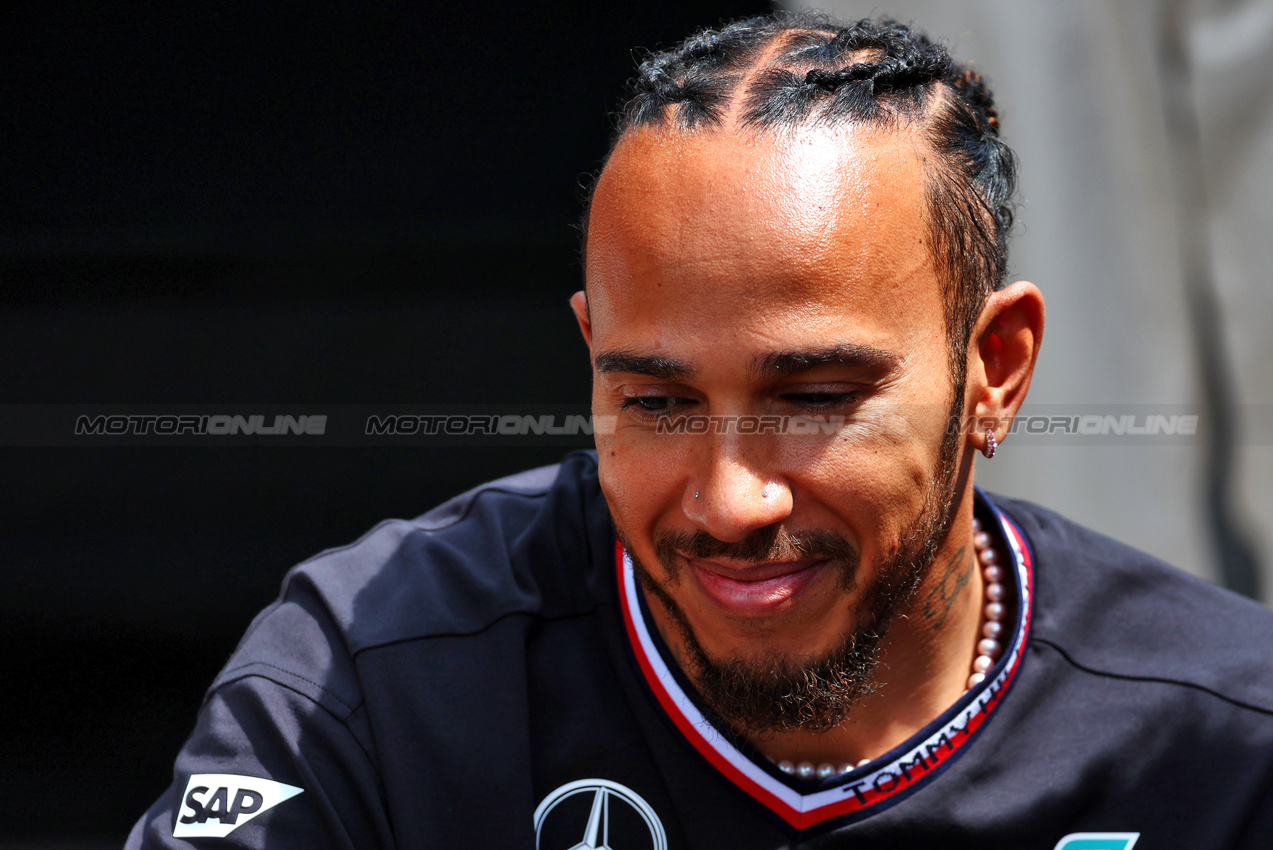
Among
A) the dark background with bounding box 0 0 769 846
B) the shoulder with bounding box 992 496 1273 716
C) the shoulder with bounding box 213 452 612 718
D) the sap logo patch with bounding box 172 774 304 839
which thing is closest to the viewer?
the sap logo patch with bounding box 172 774 304 839

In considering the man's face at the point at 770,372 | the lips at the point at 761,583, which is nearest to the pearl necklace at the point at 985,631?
the man's face at the point at 770,372

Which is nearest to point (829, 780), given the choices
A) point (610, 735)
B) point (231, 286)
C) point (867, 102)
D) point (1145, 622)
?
point (610, 735)

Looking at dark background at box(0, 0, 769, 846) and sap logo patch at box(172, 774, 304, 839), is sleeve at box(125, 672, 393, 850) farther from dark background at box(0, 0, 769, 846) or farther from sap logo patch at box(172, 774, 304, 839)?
dark background at box(0, 0, 769, 846)

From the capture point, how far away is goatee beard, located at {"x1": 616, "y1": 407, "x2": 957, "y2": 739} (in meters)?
1.35

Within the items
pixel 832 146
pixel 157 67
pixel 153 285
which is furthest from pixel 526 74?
pixel 832 146

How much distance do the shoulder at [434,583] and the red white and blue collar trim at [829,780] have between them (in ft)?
0.52

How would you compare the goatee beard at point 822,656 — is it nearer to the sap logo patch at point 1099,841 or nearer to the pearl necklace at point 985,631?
the pearl necklace at point 985,631

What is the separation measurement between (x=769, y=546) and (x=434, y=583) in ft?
1.97

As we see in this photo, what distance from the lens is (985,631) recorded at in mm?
1662

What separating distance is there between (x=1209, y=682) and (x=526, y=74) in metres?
1.99

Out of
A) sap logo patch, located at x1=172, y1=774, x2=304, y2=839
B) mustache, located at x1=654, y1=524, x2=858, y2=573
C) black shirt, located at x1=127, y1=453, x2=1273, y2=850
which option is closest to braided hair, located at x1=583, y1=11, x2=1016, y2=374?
mustache, located at x1=654, y1=524, x2=858, y2=573

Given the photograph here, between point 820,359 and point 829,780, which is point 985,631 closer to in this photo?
point 829,780

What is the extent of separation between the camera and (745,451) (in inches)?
47.9

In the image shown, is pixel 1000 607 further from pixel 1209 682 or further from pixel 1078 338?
pixel 1078 338
